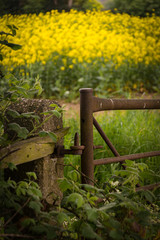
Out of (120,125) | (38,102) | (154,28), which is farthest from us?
(154,28)

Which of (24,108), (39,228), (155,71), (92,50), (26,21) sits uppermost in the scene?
(92,50)

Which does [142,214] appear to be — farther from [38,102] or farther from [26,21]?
[26,21]

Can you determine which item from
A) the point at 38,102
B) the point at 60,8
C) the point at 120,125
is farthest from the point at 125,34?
the point at 38,102

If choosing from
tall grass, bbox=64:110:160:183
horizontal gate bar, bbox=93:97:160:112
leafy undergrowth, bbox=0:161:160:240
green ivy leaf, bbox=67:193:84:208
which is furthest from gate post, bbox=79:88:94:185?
tall grass, bbox=64:110:160:183

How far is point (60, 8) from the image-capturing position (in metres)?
1.65

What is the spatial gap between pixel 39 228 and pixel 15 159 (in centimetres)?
28

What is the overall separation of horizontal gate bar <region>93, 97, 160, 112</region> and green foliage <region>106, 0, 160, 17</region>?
1.32 meters

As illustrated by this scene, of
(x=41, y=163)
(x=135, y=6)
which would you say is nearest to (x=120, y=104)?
(x=41, y=163)

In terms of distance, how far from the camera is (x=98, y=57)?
509 cm

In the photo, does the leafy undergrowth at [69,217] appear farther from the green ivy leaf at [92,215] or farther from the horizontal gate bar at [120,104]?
the horizontal gate bar at [120,104]

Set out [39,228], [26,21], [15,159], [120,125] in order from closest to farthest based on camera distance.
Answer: [39,228] < [15,159] < [26,21] < [120,125]

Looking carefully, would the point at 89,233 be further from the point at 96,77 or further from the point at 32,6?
the point at 96,77

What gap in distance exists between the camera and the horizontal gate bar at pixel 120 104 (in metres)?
1.48

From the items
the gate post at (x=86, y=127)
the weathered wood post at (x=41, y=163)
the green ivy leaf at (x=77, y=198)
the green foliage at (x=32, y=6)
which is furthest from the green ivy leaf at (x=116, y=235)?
the green foliage at (x=32, y=6)
